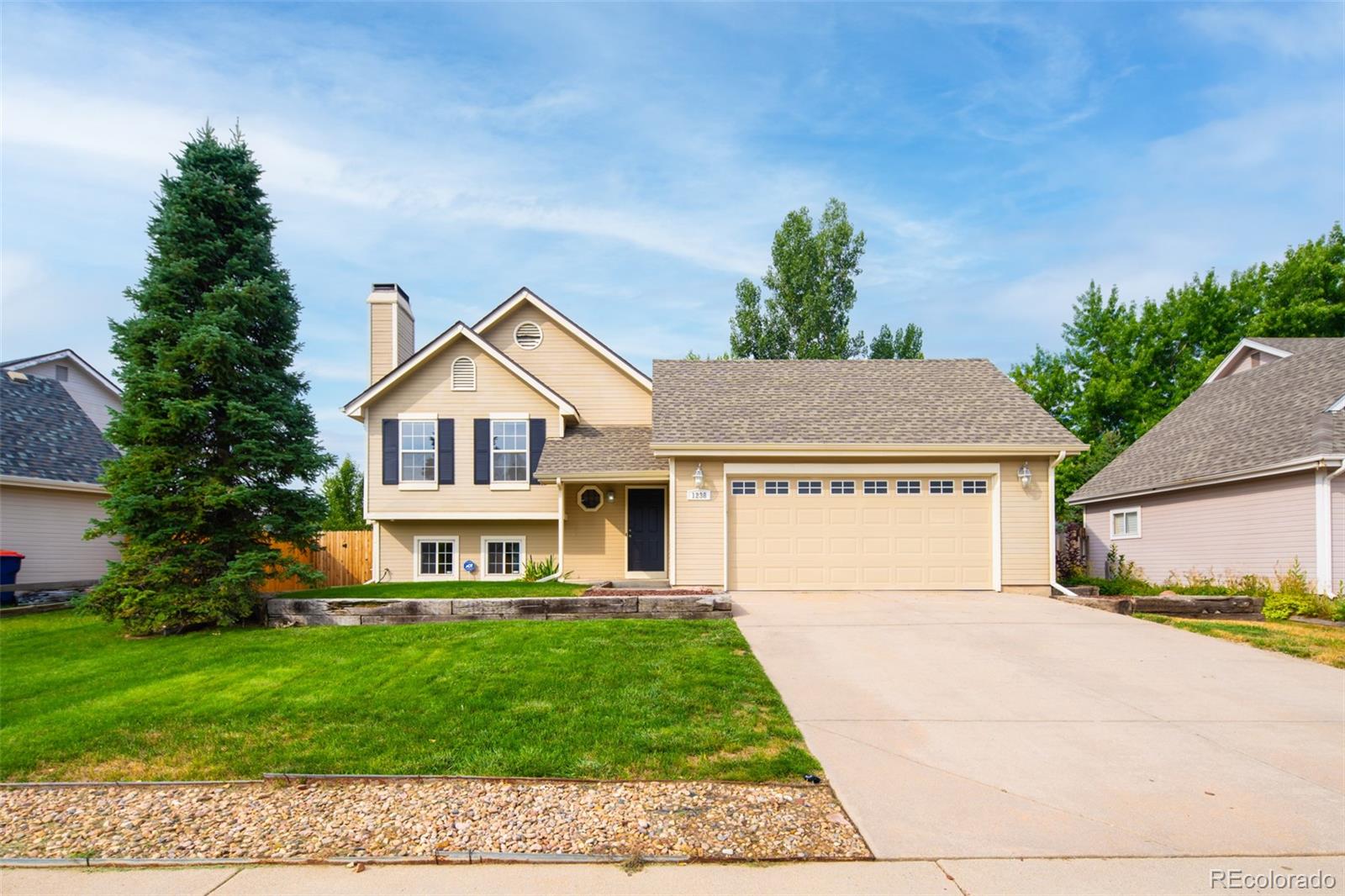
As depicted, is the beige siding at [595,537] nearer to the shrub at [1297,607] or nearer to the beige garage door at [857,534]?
the beige garage door at [857,534]

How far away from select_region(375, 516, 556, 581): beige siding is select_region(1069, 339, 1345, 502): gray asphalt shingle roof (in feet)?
50.4

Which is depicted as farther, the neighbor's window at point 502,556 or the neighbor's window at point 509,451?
the neighbor's window at point 502,556

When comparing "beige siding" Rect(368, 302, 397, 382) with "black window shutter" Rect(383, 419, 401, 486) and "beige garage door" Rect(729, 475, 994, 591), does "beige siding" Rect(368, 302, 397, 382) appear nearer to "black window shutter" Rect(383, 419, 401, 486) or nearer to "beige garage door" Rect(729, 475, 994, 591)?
"black window shutter" Rect(383, 419, 401, 486)

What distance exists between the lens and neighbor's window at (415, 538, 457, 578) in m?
19.1

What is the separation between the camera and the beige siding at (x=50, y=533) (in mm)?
16094

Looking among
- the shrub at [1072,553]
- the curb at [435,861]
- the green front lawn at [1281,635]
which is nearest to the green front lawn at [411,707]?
the curb at [435,861]

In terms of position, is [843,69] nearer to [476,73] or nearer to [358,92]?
[476,73]

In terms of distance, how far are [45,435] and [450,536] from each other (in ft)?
31.4

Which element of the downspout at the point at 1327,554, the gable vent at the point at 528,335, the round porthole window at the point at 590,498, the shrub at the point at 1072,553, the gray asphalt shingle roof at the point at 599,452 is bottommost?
the shrub at the point at 1072,553

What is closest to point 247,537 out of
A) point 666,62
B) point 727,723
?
point 727,723

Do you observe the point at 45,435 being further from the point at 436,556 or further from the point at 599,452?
the point at 599,452

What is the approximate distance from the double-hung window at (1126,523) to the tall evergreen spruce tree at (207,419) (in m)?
19.7

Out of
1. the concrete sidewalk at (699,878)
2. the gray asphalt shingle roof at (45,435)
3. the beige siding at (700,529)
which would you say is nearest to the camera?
the concrete sidewalk at (699,878)

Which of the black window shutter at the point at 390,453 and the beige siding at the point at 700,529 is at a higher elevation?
the black window shutter at the point at 390,453
